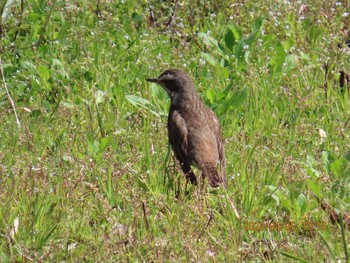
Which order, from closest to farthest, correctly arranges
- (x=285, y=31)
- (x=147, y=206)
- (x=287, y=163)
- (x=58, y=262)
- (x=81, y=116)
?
(x=58, y=262) → (x=147, y=206) → (x=287, y=163) → (x=81, y=116) → (x=285, y=31)

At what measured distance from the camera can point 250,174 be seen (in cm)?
747

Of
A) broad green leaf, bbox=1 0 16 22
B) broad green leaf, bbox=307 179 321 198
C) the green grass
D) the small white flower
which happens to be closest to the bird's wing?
the green grass

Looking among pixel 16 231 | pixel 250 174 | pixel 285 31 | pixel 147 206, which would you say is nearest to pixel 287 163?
pixel 250 174

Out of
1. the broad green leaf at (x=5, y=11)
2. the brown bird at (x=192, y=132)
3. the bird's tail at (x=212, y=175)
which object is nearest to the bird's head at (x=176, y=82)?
the brown bird at (x=192, y=132)

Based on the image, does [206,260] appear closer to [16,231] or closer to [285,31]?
[16,231]

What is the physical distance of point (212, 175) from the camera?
24.3 feet

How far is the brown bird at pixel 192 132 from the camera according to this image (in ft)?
24.9

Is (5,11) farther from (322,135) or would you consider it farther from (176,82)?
(322,135)

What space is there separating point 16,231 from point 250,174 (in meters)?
1.91

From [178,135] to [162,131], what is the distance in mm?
778
